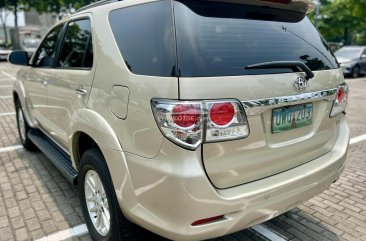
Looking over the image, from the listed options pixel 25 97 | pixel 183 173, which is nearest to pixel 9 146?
pixel 25 97

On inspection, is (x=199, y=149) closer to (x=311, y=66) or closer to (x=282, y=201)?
(x=282, y=201)

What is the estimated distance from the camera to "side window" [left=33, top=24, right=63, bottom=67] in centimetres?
354

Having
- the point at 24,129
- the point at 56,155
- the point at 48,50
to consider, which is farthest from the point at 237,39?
the point at 24,129

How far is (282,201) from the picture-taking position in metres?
2.07

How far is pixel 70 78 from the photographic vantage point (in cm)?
282

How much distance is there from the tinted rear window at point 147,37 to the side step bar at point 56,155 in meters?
1.35

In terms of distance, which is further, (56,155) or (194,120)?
(56,155)

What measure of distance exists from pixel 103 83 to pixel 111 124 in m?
0.32

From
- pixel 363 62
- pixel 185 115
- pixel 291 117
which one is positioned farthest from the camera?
pixel 363 62

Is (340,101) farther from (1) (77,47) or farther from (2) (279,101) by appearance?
(1) (77,47)

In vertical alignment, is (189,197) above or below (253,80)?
below

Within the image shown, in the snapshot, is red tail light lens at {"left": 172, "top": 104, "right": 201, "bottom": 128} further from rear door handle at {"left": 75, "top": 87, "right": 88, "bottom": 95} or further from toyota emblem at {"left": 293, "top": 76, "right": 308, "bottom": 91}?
rear door handle at {"left": 75, "top": 87, "right": 88, "bottom": 95}

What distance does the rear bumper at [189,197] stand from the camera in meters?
1.75

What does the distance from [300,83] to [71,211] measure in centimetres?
236
